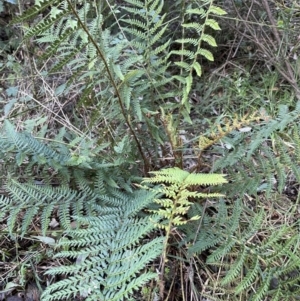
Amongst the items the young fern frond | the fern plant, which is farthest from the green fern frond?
the young fern frond

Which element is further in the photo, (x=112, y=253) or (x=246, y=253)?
(x=246, y=253)

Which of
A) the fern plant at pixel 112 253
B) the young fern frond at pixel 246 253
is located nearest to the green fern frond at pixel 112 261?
the fern plant at pixel 112 253

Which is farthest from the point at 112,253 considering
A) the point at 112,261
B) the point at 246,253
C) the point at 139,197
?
the point at 246,253

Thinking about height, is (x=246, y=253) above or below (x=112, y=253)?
below

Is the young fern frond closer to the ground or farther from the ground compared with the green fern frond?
closer to the ground

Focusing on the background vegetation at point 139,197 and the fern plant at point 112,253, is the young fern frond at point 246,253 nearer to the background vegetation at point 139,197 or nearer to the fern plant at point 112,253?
the background vegetation at point 139,197

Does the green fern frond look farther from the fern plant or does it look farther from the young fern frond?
the young fern frond

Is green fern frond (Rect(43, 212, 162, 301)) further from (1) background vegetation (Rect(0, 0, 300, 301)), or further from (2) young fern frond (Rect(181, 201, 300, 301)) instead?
(2) young fern frond (Rect(181, 201, 300, 301))

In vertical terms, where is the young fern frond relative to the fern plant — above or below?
below

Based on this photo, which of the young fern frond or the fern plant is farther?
the young fern frond

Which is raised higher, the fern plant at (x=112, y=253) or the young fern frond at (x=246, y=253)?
the fern plant at (x=112, y=253)

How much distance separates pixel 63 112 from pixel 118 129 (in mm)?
476

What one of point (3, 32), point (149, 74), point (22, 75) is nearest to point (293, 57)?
point (149, 74)

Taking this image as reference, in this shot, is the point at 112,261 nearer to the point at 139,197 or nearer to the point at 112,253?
the point at 112,253
